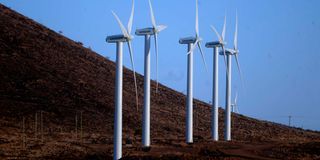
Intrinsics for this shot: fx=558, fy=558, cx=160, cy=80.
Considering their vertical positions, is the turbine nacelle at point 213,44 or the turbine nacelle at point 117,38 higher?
the turbine nacelle at point 213,44

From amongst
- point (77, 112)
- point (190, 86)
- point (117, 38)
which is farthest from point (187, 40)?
point (77, 112)

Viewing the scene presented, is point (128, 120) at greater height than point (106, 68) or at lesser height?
lesser

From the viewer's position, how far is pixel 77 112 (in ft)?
267

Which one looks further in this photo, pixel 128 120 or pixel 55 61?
pixel 55 61

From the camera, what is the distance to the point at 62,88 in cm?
8844

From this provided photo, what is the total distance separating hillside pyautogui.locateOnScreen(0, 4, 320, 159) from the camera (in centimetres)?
5106

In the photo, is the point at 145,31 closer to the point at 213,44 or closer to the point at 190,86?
the point at 190,86

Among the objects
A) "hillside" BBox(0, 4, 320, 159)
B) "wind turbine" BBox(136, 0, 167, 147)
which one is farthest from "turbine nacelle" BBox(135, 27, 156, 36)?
"hillside" BBox(0, 4, 320, 159)

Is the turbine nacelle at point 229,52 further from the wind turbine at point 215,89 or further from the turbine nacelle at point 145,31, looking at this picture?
the turbine nacelle at point 145,31

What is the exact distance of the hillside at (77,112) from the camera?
168 ft

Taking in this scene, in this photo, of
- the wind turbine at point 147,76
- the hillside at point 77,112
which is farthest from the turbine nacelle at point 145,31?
the hillside at point 77,112

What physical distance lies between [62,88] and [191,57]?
37.2 m

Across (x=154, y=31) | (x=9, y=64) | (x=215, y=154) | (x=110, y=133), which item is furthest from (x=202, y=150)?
(x=9, y=64)

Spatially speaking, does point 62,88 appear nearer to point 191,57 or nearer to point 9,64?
point 9,64
